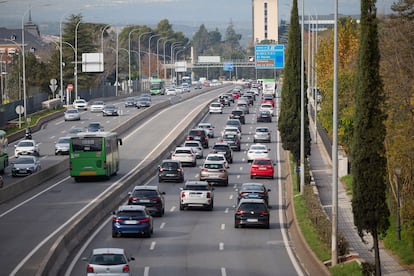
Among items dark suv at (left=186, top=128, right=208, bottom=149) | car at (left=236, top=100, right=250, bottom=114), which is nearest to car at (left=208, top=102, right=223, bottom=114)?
car at (left=236, top=100, right=250, bottom=114)

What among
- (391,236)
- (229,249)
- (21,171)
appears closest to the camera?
(229,249)

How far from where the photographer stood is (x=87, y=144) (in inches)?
2148

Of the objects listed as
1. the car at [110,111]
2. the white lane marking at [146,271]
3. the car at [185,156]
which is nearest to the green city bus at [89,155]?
the car at [185,156]

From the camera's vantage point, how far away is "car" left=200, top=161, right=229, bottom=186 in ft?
187

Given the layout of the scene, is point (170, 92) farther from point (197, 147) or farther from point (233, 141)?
point (197, 147)

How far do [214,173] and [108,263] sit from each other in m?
30.0

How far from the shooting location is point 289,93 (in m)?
59.7

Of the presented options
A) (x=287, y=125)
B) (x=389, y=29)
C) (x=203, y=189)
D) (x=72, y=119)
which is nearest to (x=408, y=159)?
(x=203, y=189)

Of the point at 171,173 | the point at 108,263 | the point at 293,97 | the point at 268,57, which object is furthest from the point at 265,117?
the point at 108,263

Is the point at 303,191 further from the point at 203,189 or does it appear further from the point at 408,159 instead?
the point at 408,159

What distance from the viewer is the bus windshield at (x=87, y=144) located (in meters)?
54.5

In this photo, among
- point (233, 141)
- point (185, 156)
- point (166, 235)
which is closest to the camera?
point (166, 235)

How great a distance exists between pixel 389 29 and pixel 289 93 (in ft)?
28.0

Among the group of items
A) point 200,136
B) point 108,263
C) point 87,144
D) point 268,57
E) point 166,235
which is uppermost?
point 268,57
